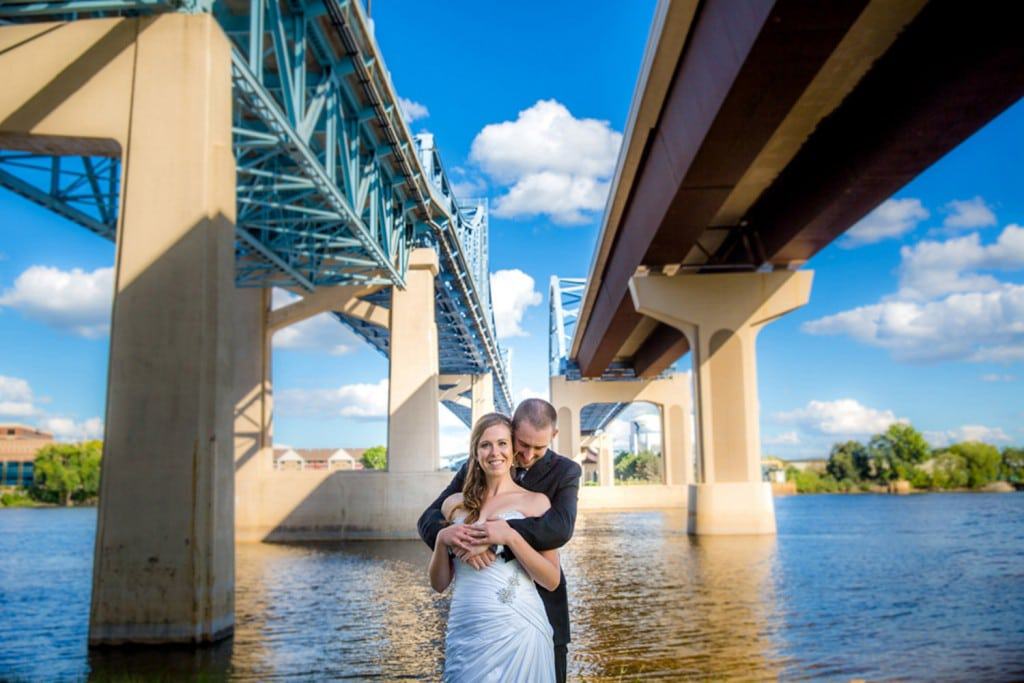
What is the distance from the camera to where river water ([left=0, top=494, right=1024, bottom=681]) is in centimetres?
878

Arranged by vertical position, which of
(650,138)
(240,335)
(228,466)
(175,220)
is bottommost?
(228,466)

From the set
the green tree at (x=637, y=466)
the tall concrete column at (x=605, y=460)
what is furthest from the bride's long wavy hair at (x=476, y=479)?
the tall concrete column at (x=605, y=460)

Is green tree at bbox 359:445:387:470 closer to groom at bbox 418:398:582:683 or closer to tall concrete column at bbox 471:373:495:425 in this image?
tall concrete column at bbox 471:373:495:425

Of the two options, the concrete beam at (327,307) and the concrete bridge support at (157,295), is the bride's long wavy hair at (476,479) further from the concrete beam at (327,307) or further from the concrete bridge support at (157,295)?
the concrete beam at (327,307)

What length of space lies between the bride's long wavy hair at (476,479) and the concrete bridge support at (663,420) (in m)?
54.1

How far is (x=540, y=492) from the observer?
3195 millimetres

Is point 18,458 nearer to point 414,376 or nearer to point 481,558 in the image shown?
point 414,376

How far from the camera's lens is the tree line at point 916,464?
10212 centimetres

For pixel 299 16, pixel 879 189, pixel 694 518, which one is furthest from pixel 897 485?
pixel 299 16

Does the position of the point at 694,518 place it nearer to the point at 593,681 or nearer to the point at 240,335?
the point at 240,335

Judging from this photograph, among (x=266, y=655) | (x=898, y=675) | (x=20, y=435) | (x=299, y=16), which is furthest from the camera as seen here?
(x=20, y=435)

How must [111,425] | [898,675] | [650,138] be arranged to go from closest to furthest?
[898,675] → [111,425] → [650,138]

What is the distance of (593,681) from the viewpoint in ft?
25.4

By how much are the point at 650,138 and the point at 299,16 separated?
303 inches
